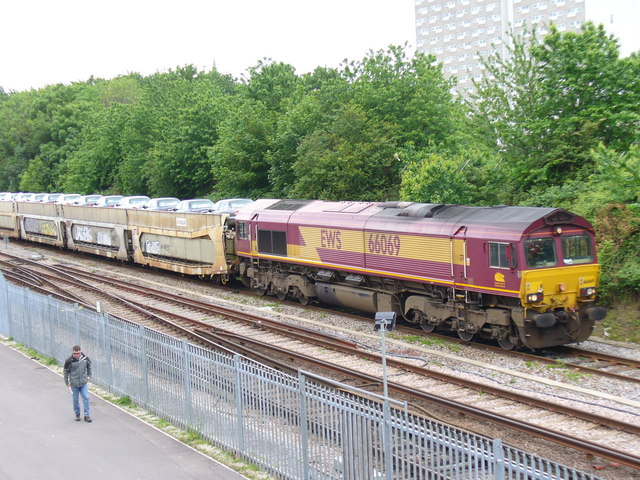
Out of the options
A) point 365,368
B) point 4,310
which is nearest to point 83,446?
point 365,368

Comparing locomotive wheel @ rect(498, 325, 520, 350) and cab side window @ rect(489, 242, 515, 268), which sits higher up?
cab side window @ rect(489, 242, 515, 268)

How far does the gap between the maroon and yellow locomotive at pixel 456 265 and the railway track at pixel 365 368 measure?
2.65 m

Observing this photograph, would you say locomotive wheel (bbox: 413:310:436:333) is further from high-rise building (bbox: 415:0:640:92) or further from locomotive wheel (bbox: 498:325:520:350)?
high-rise building (bbox: 415:0:640:92)

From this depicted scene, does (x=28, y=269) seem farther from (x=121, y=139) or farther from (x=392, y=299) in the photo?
(x=121, y=139)

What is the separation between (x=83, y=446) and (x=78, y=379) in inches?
69.3

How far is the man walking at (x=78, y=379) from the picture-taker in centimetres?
1187

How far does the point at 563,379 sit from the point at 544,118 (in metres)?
12.3

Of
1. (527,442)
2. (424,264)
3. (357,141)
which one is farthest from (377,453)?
(357,141)

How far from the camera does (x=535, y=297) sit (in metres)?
15.3

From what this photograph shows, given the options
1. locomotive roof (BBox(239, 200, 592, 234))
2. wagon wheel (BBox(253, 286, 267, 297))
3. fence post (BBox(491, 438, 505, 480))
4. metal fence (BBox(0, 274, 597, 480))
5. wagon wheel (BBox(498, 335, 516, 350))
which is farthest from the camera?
wagon wheel (BBox(253, 286, 267, 297))

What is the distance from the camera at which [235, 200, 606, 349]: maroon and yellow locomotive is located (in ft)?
51.0

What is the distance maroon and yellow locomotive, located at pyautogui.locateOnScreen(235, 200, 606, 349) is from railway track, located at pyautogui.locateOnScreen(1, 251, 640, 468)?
2654 mm

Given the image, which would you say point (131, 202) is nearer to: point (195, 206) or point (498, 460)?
point (195, 206)

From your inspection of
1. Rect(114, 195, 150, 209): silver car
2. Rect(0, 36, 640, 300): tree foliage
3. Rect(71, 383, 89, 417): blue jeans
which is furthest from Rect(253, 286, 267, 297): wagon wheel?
Rect(114, 195, 150, 209): silver car
